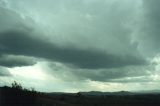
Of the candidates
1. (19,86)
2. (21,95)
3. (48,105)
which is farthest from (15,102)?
(48,105)

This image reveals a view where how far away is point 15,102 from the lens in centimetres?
5506

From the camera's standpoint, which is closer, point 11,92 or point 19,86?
point 11,92

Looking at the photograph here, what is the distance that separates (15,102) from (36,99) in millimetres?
4460

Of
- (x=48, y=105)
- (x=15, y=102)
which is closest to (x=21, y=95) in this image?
(x=15, y=102)

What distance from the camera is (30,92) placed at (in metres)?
57.7

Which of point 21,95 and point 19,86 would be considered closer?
point 21,95

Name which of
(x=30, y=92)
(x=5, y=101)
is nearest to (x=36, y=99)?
(x=30, y=92)

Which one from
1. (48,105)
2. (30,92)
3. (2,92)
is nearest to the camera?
(2,92)

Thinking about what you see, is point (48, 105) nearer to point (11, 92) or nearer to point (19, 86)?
point (19, 86)

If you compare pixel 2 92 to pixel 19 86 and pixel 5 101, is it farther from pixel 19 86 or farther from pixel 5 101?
pixel 19 86

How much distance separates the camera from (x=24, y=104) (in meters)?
56.2

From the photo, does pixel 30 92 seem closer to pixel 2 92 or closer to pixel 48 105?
pixel 2 92

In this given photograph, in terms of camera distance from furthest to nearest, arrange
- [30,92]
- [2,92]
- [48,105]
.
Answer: [48,105], [30,92], [2,92]

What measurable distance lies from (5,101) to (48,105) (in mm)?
13931
